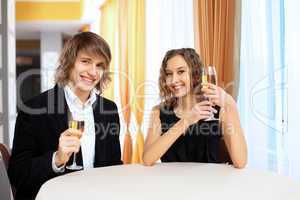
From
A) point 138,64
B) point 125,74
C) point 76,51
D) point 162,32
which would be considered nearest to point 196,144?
point 76,51

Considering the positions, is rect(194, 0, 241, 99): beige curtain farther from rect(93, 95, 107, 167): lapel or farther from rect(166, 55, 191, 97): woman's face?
rect(93, 95, 107, 167): lapel

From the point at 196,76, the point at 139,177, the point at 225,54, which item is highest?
the point at 225,54

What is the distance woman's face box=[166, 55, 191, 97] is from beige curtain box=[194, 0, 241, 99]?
70 centimetres

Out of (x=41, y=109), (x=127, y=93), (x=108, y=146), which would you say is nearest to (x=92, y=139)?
(x=108, y=146)

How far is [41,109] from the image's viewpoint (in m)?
1.71

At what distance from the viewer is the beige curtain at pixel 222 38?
2717mm

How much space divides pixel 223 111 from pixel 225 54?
3.17 ft

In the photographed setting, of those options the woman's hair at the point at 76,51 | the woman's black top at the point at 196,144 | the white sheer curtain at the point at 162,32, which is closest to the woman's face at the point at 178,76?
the woman's black top at the point at 196,144

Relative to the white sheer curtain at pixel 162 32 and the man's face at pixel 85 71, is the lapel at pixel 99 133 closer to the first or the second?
the man's face at pixel 85 71

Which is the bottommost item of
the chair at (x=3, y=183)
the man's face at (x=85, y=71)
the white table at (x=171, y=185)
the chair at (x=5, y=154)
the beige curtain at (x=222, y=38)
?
the chair at (x=3, y=183)

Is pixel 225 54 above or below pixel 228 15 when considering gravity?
below

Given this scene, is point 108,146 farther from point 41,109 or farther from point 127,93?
point 127,93

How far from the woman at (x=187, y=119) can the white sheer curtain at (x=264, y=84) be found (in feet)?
1.85

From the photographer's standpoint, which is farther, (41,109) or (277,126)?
(277,126)
